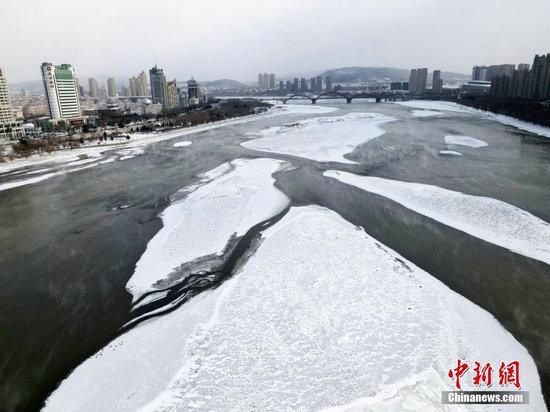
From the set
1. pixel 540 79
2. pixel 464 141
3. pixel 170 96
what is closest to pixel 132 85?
pixel 170 96

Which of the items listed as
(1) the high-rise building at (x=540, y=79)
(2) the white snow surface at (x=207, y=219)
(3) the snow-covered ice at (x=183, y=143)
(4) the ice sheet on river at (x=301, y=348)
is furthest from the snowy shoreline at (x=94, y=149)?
(1) the high-rise building at (x=540, y=79)

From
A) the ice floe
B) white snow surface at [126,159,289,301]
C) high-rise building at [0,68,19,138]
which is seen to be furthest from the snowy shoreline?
high-rise building at [0,68,19,138]

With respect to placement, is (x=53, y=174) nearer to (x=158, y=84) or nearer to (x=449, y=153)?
(x=449, y=153)

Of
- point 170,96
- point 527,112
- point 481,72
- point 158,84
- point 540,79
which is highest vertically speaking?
point 481,72

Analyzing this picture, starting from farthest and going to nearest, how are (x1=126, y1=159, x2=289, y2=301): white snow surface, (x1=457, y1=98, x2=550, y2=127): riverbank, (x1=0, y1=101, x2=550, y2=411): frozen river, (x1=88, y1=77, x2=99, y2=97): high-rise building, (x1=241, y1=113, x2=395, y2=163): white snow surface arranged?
(x1=88, y1=77, x2=99, y2=97): high-rise building < (x1=457, y1=98, x2=550, y2=127): riverbank < (x1=241, y1=113, x2=395, y2=163): white snow surface < (x1=126, y1=159, x2=289, y2=301): white snow surface < (x1=0, y1=101, x2=550, y2=411): frozen river

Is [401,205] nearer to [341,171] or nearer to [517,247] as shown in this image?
[517,247]

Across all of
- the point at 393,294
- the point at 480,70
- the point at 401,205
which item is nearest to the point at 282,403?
the point at 393,294

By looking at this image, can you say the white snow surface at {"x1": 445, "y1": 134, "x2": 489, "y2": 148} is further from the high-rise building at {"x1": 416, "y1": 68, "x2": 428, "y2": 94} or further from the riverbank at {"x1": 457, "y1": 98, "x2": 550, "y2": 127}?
the high-rise building at {"x1": 416, "y1": 68, "x2": 428, "y2": 94}
